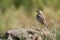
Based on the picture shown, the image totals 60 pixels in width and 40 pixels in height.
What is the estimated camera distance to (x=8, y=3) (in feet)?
30.7

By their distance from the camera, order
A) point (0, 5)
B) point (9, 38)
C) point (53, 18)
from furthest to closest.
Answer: point (0, 5) → point (53, 18) → point (9, 38)

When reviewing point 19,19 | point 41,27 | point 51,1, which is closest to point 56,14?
point 51,1

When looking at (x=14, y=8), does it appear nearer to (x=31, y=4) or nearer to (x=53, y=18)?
(x=31, y=4)

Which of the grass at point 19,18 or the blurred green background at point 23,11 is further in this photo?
the blurred green background at point 23,11

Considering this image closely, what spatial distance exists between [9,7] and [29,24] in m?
0.87

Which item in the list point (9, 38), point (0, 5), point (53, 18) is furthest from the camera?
point (0, 5)

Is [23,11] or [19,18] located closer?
[19,18]

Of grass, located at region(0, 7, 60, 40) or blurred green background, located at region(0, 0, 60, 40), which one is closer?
grass, located at region(0, 7, 60, 40)

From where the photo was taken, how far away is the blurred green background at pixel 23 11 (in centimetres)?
882

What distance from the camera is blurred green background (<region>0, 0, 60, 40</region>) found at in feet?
28.9

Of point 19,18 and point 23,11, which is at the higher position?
point 23,11

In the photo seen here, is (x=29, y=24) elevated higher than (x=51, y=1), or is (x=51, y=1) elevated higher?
(x=51, y=1)

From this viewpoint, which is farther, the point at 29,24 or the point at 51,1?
the point at 51,1

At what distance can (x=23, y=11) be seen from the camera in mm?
9367
